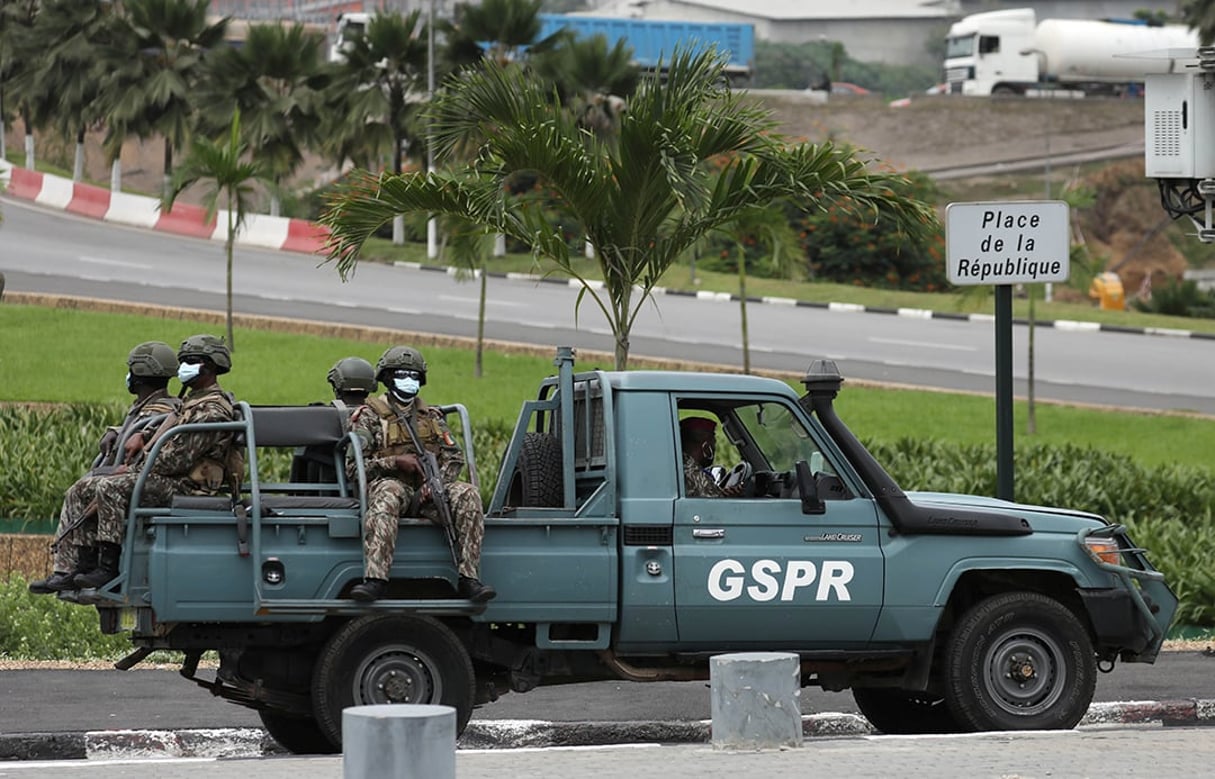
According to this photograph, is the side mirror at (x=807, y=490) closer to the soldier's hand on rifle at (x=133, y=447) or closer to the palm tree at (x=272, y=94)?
the soldier's hand on rifle at (x=133, y=447)

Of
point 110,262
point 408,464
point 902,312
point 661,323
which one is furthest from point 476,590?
point 110,262

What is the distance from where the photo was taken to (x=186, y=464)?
32.5ft

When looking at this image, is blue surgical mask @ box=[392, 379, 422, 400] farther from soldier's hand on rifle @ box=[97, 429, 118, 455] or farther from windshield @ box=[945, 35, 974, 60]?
windshield @ box=[945, 35, 974, 60]

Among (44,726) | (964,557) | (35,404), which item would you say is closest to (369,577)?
(44,726)

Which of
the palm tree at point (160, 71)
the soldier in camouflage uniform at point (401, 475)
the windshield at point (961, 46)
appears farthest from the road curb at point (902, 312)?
the windshield at point (961, 46)

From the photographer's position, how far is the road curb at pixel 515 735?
10195mm

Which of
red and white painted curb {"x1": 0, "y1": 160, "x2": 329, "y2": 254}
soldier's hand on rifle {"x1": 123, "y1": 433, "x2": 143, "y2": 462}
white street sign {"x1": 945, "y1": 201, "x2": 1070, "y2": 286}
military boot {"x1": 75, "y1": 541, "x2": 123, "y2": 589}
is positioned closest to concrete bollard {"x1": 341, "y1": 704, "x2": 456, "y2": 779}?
military boot {"x1": 75, "y1": 541, "x2": 123, "y2": 589}

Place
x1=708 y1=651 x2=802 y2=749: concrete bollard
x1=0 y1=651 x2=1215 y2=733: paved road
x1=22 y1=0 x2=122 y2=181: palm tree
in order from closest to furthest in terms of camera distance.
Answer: x1=708 y1=651 x2=802 y2=749: concrete bollard
x1=0 y1=651 x2=1215 y2=733: paved road
x1=22 y1=0 x2=122 y2=181: palm tree

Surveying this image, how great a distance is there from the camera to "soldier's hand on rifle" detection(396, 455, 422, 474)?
10023 millimetres

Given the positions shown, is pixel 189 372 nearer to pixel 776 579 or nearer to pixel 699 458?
pixel 699 458

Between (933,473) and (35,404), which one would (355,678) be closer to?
(933,473)

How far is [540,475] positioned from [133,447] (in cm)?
202

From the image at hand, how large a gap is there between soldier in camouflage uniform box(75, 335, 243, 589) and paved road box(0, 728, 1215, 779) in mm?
1126

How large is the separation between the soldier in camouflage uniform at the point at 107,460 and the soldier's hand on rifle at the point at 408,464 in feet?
3.88
